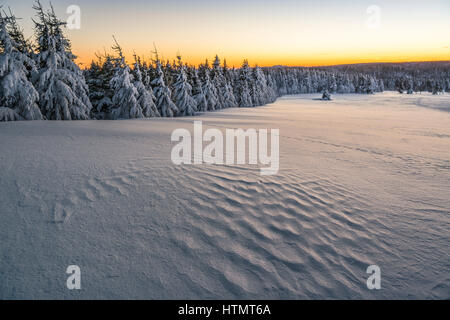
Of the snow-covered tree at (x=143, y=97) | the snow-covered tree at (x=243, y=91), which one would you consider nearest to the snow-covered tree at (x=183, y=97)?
the snow-covered tree at (x=143, y=97)

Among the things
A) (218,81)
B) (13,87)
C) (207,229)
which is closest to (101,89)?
(13,87)

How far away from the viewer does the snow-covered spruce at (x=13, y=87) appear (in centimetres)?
1305

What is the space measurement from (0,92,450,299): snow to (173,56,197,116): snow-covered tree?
23.2m

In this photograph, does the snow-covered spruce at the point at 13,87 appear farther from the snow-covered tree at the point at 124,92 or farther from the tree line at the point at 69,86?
the snow-covered tree at the point at 124,92

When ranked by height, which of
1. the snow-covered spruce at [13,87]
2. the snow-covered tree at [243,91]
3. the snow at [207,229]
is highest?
the snow-covered tree at [243,91]

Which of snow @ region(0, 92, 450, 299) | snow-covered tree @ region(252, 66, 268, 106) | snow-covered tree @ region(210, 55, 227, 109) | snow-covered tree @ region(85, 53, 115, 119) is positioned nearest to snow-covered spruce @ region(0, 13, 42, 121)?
snow-covered tree @ region(85, 53, 115, 119)

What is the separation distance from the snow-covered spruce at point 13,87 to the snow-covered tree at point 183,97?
633 inches

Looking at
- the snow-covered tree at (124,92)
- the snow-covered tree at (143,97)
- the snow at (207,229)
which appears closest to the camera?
the snow at (207,229)

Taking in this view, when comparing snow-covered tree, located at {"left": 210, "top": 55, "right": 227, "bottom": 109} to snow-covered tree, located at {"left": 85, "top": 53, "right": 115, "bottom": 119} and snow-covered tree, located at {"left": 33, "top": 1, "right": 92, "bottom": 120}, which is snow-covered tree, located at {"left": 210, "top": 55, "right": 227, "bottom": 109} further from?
snow-covered tree, located at {"left": 33, "top": 1, "right": 92, "bottom": 120}

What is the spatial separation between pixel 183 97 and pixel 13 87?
1778 cm

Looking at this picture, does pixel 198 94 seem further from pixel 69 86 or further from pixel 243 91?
pixel 69 86

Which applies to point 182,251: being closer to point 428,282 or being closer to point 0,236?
point 0,236

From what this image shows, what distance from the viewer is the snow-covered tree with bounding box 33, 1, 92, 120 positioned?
1583 cm
